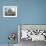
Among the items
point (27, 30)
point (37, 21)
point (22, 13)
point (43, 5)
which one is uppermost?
point (43, 5)

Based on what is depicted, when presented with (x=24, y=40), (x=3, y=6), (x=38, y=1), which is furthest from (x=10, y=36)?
(x=38, y=1)

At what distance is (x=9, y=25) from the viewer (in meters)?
4.17

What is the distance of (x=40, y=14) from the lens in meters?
4.16

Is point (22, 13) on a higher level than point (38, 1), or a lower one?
lower

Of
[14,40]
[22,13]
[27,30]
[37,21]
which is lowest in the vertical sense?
[14,40]

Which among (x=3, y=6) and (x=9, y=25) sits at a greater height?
(x=3, y=6)

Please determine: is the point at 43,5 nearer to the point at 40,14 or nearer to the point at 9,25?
the point at 40,14

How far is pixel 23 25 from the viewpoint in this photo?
4105 mm

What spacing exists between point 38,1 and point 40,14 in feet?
1.41

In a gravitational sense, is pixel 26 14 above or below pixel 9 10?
below

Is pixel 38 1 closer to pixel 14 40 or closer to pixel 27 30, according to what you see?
pixel 27 30

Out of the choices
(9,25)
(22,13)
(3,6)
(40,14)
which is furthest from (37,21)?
(3,6)

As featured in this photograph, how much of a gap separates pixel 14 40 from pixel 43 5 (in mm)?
1480

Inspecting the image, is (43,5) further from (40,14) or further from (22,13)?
(22,13)
